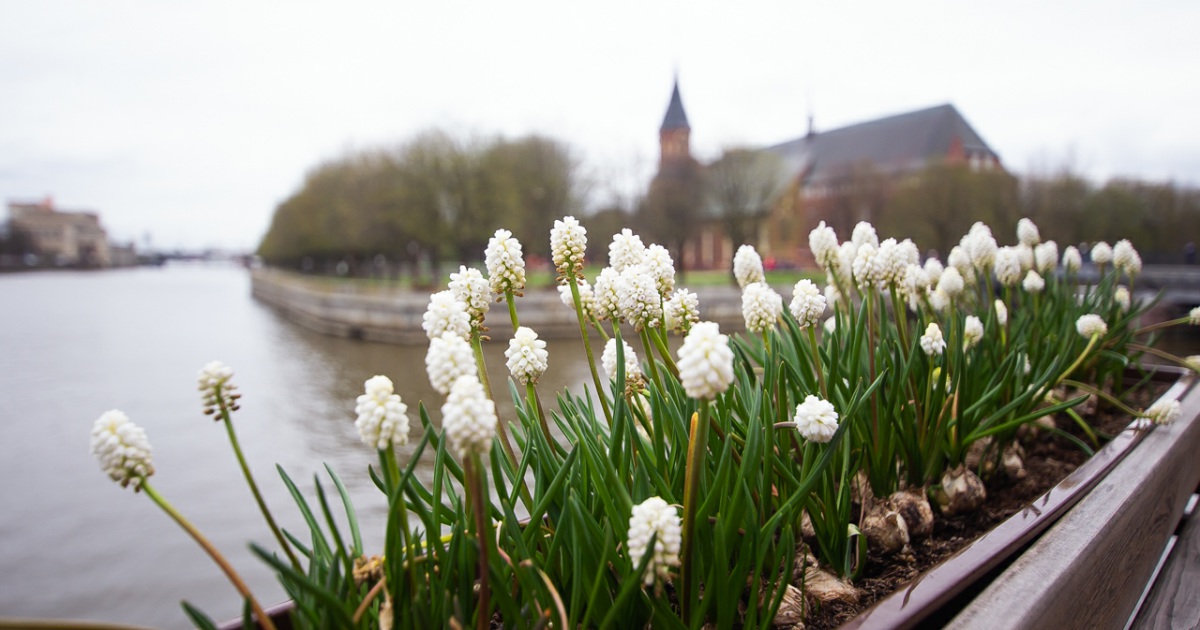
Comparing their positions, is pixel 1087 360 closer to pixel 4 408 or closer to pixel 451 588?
pixel 451 588

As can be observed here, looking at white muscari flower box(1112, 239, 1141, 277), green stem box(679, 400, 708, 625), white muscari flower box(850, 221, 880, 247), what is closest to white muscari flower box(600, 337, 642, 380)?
green stem box(679, 400, 708, 625)

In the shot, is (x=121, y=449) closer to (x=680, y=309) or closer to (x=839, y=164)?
(x=680, y=309)

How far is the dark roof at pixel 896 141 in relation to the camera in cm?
4559

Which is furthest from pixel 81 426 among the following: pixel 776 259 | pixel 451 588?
pixel 776 259

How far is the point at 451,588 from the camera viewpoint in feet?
4.22

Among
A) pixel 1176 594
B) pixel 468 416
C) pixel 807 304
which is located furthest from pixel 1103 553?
pixel 468 416

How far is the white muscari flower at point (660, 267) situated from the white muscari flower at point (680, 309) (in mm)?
114

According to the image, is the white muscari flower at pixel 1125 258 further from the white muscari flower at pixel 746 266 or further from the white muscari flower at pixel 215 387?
the white muscari flower at pixel 215 387

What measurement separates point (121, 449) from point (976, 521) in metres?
2.36

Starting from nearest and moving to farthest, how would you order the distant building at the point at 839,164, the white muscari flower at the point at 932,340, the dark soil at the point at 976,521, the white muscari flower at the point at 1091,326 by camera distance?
1. the dark soil at the point at 976,521
2. the white muscari flower at the point at 932,340
3. the white muscari flower at the point at 1091,326
4. the distant building at the point at 839,164

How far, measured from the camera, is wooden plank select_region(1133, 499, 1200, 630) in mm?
2197

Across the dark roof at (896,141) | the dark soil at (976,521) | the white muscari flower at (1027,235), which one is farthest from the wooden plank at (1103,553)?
the dark roof at (896,141)

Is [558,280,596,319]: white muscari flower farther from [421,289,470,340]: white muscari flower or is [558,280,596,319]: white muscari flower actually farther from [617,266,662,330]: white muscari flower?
[421,289,470,340]: white muscari flower

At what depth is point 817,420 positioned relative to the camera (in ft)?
4.76
